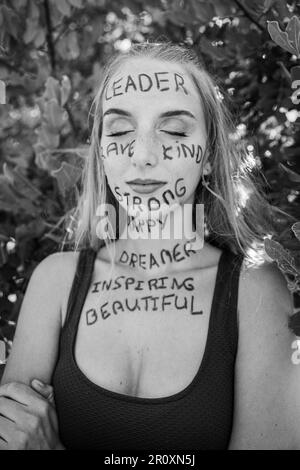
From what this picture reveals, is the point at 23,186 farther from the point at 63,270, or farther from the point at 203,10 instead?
the point at 203,10

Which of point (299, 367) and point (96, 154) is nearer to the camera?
point (299, 367)

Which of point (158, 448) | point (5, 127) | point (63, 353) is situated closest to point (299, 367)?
point (158, 448)

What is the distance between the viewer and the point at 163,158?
182cm

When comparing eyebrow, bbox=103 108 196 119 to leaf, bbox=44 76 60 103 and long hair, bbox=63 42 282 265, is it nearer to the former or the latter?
long hair, bbox=63 42 282 265

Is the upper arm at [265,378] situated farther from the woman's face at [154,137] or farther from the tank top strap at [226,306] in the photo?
the woman's face at [154,137]

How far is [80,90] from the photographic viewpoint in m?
2.77

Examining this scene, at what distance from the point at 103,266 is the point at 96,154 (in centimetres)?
33

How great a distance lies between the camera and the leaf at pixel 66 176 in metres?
2.23

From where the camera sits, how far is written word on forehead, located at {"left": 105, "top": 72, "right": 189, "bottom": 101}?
1.85 m

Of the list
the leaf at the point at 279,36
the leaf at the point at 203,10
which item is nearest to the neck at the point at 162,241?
the leaf at the point at 279,36

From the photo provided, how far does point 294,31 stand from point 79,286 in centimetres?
91

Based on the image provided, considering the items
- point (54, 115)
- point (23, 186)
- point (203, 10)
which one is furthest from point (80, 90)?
point (203, 10)

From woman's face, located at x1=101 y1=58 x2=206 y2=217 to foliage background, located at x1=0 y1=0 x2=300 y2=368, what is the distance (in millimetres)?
229

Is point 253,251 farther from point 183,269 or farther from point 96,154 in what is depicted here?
point 96,154
